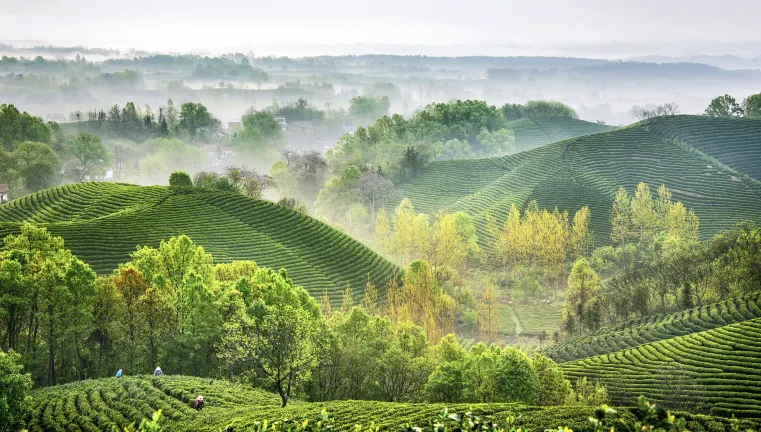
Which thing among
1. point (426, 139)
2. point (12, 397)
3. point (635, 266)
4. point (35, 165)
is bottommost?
point (635, 266)

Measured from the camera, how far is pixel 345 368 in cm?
4034

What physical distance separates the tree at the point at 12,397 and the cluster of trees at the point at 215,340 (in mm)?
8901

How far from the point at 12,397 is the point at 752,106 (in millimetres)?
140809

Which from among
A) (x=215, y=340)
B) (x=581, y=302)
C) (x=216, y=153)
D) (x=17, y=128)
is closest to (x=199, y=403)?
(x=215, y=340)

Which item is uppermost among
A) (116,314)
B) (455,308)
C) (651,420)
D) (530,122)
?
(530,122)

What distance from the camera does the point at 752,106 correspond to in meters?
131

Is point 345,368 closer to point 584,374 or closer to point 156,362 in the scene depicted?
point 156,362

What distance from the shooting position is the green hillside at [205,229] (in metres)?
59.7

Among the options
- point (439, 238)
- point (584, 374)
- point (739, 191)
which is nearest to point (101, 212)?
point (439, 238)

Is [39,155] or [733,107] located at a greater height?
[733,107]

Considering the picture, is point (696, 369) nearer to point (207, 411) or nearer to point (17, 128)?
point (207, 411)

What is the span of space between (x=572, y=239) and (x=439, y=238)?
16.4 m

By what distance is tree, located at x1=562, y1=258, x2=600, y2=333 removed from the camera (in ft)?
196

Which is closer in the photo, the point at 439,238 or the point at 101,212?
the point at 101,212
